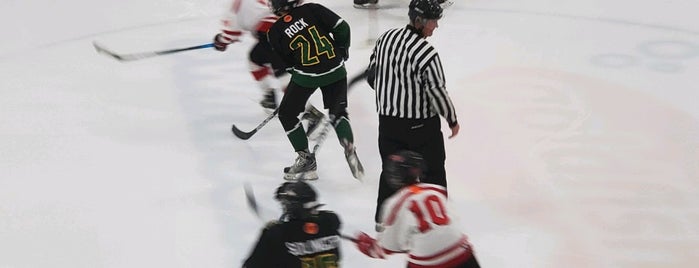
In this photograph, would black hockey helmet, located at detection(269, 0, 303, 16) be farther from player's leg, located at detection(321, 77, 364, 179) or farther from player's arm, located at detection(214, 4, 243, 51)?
player's arm, located at detection(214, 4, 243, 51)

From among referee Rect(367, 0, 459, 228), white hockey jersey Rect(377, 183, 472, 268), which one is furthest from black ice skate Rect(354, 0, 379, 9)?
white hockey jersey Rect(377, 183, 472, 268)

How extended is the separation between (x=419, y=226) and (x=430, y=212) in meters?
0.04

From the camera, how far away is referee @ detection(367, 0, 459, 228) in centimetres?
247

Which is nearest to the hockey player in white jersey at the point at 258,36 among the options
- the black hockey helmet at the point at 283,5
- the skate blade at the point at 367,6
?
the black hockey helmet at the point at 283,5

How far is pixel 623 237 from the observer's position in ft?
9.21

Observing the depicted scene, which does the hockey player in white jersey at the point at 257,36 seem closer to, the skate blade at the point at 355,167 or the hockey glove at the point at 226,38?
the hockey glove at the point at 226,38

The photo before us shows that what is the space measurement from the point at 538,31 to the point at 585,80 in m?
0.88

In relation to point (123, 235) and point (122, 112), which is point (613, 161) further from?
point (122, 112)

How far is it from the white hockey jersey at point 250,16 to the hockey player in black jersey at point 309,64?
374mm

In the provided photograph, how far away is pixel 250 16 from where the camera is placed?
3578mm

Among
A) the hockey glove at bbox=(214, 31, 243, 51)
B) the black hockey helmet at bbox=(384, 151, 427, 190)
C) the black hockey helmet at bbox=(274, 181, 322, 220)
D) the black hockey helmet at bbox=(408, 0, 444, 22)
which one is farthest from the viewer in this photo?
the hockey glove at bbox=(214, 31, 243, 51)

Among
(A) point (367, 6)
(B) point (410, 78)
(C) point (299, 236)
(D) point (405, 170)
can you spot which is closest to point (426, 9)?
(B) point (410, 78)

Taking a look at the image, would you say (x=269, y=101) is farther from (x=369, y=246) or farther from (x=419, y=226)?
(x=419, y=226)

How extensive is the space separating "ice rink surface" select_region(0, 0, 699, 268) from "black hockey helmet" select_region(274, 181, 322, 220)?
83 centimetres
